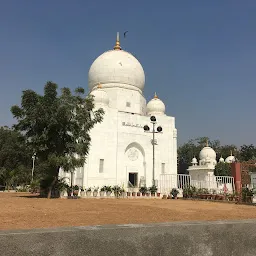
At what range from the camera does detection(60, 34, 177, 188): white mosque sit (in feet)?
93.8

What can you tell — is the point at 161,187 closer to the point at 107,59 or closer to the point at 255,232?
the point at 107,59

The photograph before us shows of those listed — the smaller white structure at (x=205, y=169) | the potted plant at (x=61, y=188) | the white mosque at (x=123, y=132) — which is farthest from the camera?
the smaller white structure at (x=205, y=169)

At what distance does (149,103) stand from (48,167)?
1931cm

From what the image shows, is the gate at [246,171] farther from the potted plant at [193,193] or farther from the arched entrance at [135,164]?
the arched entrance at [135,164]

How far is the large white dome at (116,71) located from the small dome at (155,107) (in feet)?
7.63

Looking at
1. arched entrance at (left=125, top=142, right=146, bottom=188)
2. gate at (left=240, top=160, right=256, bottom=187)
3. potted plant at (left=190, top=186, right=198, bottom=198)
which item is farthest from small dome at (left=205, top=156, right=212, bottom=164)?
gate at (left=240, top=160, right=256, bottom=187)

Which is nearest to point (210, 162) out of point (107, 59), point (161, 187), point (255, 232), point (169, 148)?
point (169, 148)

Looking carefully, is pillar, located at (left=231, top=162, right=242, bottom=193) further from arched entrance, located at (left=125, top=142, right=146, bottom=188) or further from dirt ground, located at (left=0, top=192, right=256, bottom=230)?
arched entrance, located at (left=125, top=142, right=146, bottom=188)

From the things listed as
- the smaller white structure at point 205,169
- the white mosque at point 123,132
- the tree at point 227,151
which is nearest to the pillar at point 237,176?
the white mosque at point 123,132

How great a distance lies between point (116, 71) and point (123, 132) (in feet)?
26.2

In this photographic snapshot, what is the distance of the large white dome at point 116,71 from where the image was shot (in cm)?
3400

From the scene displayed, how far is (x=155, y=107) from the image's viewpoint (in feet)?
116

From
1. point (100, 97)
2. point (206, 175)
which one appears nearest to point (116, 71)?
point (100, 97)

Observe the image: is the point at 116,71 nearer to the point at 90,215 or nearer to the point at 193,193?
the point at 193,193
